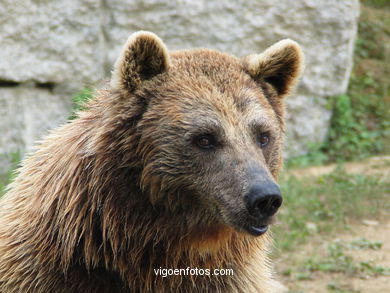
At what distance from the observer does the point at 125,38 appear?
29.3 ft

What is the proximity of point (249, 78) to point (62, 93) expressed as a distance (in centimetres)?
466

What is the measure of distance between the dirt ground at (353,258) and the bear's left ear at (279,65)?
8.12 ft

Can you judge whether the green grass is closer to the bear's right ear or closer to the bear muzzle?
the bear muzzle

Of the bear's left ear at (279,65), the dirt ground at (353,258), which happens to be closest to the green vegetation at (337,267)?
the dirt ground at (353,258)

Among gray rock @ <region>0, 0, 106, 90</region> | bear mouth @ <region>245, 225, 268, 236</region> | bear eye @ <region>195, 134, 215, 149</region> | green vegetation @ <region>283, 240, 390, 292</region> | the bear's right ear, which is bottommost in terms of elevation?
green vegetation @ <region>283, 240, 390, 292</region>

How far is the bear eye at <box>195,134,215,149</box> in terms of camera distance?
4145 mm

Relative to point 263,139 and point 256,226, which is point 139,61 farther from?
point 256,226

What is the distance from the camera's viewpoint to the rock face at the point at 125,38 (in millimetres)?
8227

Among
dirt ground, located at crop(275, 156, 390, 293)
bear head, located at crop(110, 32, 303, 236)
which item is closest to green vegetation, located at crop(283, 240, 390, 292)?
dirt ground, located at crop(275, 156, 390, 293)

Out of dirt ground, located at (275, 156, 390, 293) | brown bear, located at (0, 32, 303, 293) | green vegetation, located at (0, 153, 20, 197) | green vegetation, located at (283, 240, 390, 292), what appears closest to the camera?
brown bear, located at (0, 32, 303, 293)

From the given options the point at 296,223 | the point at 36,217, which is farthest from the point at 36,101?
the point at 36,217

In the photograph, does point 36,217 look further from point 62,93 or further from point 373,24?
point 373,24

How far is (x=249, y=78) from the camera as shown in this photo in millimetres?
4551

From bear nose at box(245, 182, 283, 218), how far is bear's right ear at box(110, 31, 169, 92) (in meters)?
1.08
